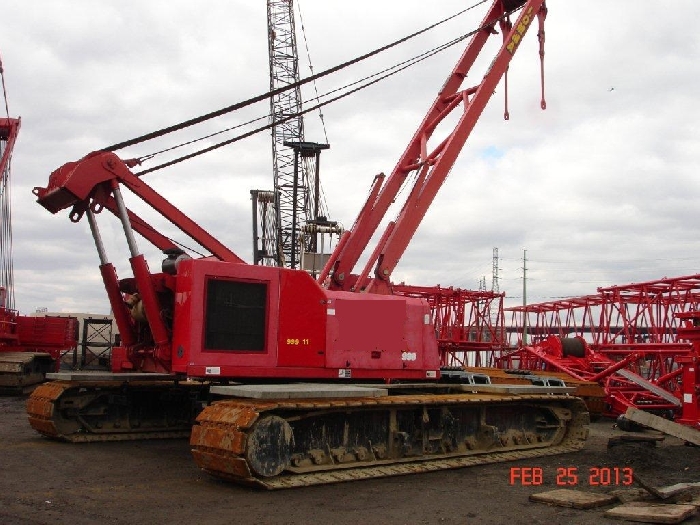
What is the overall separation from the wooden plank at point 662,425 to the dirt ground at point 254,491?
433 mm

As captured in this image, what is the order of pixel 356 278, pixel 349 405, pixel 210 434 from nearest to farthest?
pixel 210 434 → pixel 349 405 → pixel 356 278

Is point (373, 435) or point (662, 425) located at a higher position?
point (662, 425)

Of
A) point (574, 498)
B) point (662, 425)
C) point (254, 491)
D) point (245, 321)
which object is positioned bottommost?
point (254, 491)

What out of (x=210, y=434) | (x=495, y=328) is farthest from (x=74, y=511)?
(x=495, y=328)

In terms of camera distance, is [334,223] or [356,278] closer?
[356,278]

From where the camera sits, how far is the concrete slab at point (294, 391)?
8984 mm

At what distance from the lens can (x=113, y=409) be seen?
13.2 metres

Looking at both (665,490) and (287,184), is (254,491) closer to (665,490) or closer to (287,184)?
(665,490)

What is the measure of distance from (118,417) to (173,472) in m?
3.50

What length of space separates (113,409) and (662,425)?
30.6 ft

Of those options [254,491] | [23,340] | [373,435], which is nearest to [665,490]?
[373,435]

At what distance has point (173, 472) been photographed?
10188mm

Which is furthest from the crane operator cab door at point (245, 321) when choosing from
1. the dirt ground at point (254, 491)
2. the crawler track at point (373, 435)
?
the dirt ground at point (254, 491)

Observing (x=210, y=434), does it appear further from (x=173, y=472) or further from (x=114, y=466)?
(x=114, y=466)
